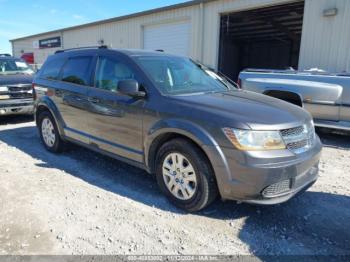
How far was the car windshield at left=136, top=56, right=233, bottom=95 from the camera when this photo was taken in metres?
3.77

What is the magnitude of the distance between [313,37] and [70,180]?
807 centimetres

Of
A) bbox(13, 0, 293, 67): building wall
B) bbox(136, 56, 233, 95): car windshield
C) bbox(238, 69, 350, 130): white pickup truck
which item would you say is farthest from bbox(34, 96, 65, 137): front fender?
bbox(13, 0, 293, 67): building wall

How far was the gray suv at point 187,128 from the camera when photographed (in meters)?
2.95

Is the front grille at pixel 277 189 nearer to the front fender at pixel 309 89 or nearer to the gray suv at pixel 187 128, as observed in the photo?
the gray suv at pixel 187 128

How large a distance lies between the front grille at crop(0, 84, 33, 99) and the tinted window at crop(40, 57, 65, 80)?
260 cm

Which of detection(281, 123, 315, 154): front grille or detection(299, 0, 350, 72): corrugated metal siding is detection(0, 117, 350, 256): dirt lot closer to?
detection(281, 123, 315, 154): front grille

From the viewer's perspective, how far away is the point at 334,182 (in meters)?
4.35

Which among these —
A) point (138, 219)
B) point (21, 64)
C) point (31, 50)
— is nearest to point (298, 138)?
point (138, 219)

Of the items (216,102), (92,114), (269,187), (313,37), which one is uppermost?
(313,37)

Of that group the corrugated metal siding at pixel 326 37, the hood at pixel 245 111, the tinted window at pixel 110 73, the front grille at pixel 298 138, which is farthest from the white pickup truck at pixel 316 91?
the tinted window at pixel 110 73

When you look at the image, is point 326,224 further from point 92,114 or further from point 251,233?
point 92,114

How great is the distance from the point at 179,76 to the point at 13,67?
23.2 feet

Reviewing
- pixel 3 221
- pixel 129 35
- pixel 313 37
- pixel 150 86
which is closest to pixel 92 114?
pixel 150 86

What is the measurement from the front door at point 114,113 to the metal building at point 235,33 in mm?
7069
